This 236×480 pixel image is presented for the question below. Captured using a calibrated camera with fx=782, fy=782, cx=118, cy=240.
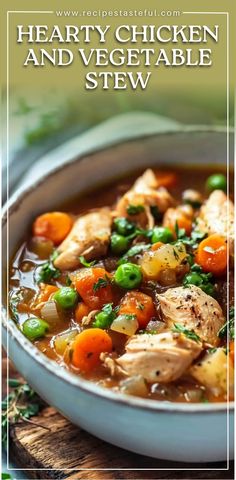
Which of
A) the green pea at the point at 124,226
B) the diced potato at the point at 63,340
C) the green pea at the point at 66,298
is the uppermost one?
the green pea at the point at 124,226

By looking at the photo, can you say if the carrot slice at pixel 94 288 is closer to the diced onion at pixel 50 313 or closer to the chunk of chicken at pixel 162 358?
the diced onion at pixel 50 313

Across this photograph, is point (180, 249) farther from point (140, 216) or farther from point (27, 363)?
point (27, 363)

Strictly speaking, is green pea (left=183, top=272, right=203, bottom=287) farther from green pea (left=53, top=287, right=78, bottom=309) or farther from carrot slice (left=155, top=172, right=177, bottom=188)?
carrot slice (left=155, top=172, right=177, bottom=188)

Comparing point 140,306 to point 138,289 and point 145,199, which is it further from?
point 145,199

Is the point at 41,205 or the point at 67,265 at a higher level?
the point at 41,205

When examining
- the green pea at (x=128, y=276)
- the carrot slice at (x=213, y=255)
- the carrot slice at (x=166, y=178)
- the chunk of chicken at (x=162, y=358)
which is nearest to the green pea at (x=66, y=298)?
the green pea at (x=128, y=276)

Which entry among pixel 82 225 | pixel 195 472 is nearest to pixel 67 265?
pixel 82 225
